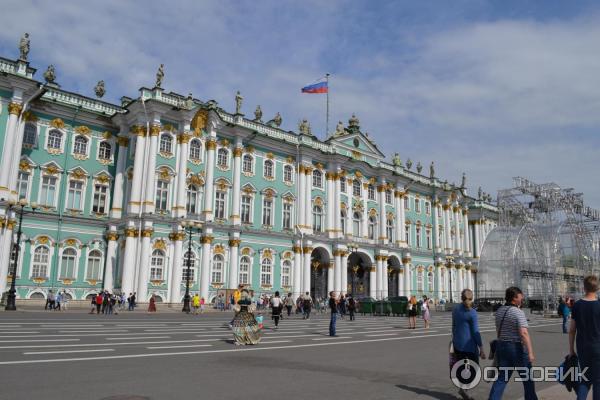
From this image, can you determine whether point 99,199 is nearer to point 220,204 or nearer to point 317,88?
point 220,204

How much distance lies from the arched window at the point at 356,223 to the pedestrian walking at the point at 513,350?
1832 inches

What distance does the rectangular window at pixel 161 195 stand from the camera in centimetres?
3881

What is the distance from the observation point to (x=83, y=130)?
38.5 metres

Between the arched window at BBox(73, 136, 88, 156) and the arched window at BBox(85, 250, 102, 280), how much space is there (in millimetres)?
7751

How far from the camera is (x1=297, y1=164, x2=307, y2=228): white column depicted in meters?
47.9

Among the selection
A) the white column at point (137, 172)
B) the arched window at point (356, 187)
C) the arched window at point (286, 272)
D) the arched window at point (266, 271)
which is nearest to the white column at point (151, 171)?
the white column at point (137, 172)

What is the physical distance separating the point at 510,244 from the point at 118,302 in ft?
130

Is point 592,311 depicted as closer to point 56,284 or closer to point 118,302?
point 118,302

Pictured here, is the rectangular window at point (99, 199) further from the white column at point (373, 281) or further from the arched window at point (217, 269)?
the white column at point (373, 281)

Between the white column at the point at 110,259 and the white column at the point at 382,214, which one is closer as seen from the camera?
the white column at the point at 110,259

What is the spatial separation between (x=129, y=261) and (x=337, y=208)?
872 inches

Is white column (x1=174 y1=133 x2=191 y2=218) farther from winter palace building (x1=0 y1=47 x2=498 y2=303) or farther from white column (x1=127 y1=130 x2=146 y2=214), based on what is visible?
white column (x1=127 y1=130 x2=146 y2=214)

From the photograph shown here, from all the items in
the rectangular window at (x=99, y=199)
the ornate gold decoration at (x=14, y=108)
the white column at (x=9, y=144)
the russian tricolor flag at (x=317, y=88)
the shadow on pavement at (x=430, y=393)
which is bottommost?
the shadow on pavement at (x=430, y=393)

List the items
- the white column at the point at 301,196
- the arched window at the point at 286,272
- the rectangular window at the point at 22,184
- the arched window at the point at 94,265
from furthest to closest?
the white column at the point at 301,196, the arched window at the point at 286,272, the arched window at the point at 94,265, the rectangular window at the point at 22,184
